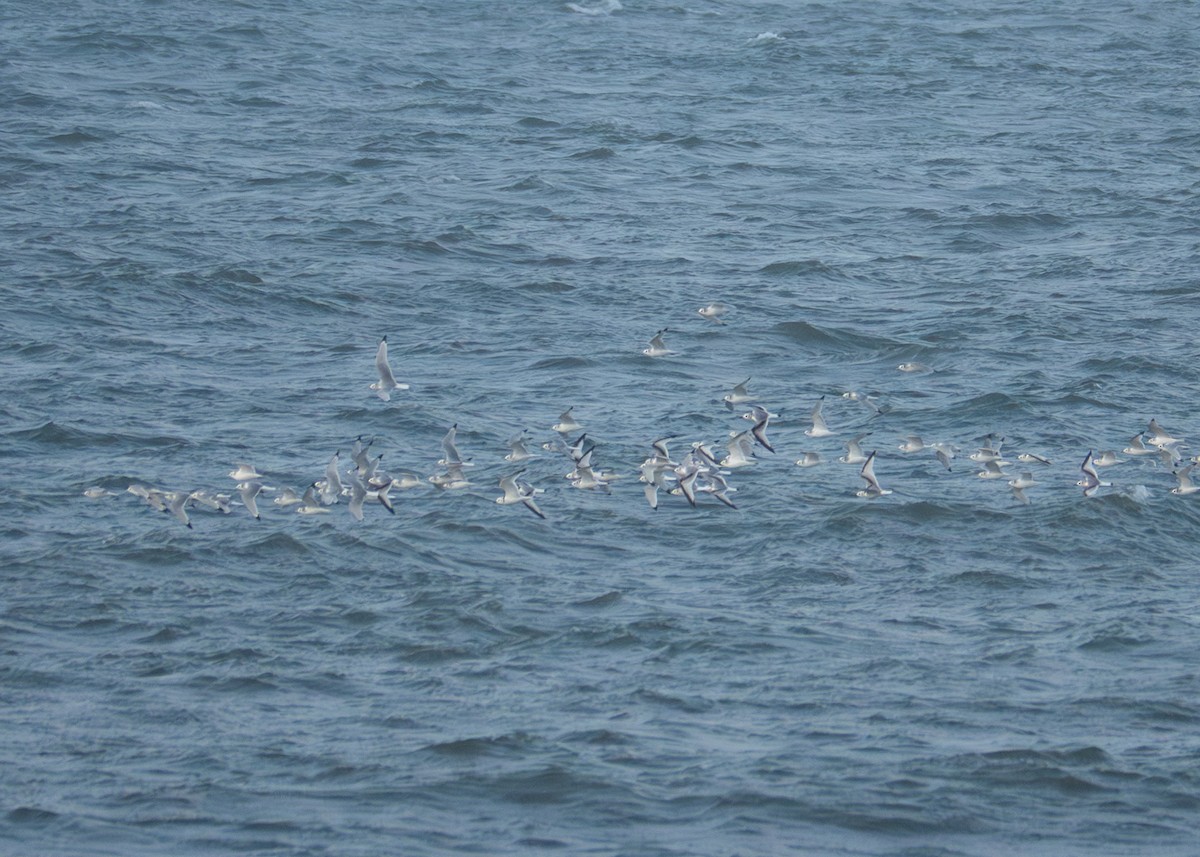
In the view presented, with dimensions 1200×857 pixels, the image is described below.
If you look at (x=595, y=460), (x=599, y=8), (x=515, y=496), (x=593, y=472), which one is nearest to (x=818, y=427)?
(x=595, y=460)

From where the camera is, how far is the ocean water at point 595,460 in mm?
22922

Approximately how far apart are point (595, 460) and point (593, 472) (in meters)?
1.23

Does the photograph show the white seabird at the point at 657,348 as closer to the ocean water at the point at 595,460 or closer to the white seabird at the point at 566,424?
the ocean water at the point at 595,460

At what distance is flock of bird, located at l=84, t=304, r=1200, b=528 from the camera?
1173 inches

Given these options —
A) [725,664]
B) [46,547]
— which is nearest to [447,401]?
[46,547]

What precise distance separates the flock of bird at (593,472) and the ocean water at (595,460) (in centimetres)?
29

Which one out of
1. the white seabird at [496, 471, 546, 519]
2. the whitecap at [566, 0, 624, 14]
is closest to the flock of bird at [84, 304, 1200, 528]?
the white seabird at [496, 471, 546, 519]

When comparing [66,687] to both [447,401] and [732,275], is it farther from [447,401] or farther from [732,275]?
[732,275]

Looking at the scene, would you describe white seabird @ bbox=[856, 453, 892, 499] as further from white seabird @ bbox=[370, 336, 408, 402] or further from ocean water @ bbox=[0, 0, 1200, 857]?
white seabird @ bbox=[370, 336, 408, 402]

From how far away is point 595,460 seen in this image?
32094mm

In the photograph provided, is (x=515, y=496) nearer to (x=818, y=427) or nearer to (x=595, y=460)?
(x=595, y=460)

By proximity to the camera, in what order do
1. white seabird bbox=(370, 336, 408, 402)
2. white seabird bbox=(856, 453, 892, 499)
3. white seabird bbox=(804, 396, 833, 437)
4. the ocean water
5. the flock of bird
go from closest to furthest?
the ocean water → the flock of bird → white seabird bbox=(856, 453, 892, 499) → white seabird bbox=(804, 396, 833, 437) → white seabird bbox=(370, 336, 408, 402)

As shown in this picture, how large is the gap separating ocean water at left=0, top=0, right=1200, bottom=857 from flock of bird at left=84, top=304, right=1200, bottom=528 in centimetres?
29

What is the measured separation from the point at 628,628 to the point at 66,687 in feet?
23.5
